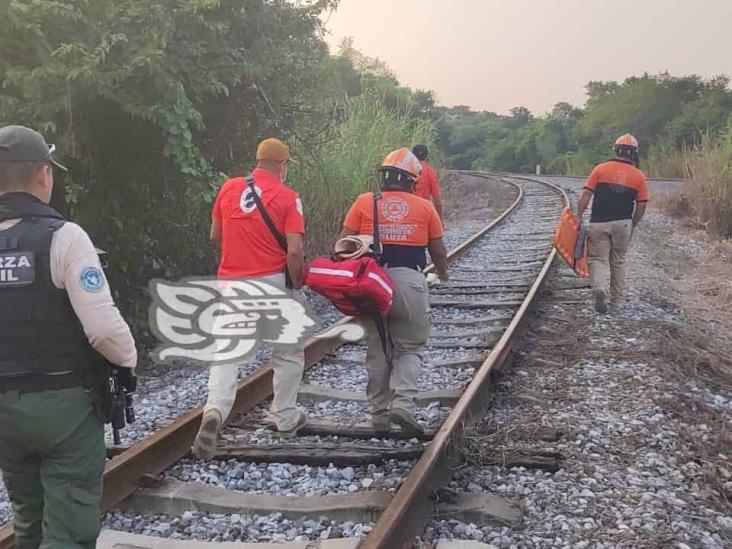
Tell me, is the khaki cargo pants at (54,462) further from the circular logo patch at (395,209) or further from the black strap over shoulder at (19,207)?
the circular logo patch at (395,209)

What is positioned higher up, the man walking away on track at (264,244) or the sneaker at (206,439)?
the man walking away on track at (264,244)

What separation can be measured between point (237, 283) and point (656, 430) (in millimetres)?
2784

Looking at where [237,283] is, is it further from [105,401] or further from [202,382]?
[105,401]

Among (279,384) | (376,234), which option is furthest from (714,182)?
(279,384)

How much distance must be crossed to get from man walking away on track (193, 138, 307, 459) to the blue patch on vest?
2164 mm

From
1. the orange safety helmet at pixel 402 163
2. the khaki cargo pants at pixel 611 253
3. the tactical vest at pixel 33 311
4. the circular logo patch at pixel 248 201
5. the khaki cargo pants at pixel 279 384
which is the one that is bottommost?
the khaki cargo pants at pixel 279 384

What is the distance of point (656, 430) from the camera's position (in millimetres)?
4793

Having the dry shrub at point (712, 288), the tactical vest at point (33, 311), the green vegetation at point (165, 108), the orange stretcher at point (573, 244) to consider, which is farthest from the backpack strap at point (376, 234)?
the dry shrub at point (712, 288)

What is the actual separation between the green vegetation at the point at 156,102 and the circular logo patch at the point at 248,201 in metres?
2.17

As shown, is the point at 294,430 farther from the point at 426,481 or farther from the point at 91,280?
the point at 91,280

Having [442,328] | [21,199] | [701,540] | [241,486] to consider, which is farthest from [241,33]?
[701,540]

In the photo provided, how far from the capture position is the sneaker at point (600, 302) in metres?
8.11

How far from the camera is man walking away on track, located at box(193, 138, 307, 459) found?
465 centimetres

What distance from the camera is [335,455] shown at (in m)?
4.39
